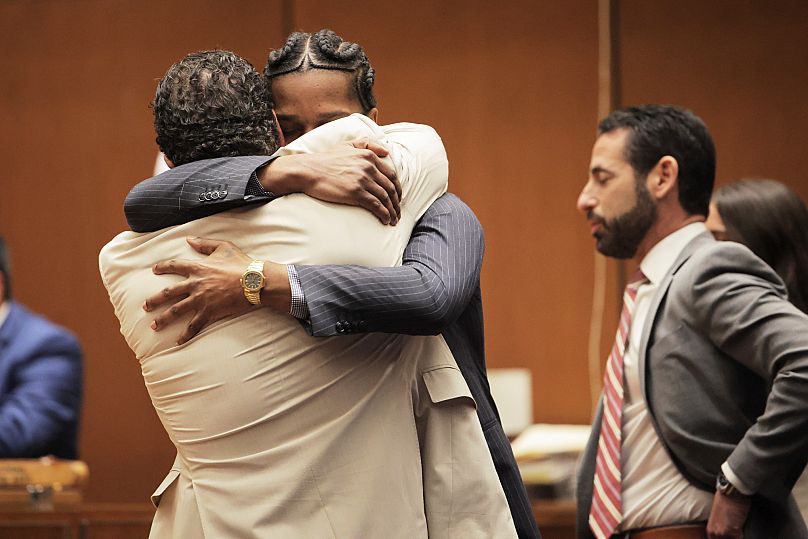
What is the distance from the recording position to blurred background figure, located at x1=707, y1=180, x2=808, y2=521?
288 centimetres

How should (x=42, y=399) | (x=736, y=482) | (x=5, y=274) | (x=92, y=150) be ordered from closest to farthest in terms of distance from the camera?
(x=736, y=482), (x=42, y=399), (x=5, y=274), (x=92, y=150)

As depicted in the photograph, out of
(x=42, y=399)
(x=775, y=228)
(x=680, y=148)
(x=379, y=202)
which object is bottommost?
(x=42, y=399)

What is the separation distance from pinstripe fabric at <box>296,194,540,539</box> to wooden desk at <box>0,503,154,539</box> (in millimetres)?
2171

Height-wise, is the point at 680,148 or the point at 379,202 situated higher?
the point at 379,202

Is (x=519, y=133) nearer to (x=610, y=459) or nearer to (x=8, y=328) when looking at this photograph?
(x=8, y=328)

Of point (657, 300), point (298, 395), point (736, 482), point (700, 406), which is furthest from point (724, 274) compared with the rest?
point (298, 395)

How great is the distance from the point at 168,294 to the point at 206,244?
0.08 m

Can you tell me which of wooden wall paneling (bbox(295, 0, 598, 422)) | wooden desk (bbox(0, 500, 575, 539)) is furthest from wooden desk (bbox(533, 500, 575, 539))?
wooden wall paneling (bbox(295, 0, 598, 422))

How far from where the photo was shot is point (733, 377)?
2.29 metres

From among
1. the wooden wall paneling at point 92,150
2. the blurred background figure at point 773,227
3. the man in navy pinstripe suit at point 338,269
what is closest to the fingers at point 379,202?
the man in navy pinstripe suit at point 338,269

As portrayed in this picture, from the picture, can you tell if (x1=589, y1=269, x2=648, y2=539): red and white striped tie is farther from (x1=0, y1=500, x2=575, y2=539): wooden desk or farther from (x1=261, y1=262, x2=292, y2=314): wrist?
(x1=261, y1=262, x2=292, y2=314): wrist

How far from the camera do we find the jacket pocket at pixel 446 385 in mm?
1453

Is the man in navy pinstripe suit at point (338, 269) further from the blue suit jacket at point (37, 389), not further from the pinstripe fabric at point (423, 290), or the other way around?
the blue suit jacket at point (37, 389)

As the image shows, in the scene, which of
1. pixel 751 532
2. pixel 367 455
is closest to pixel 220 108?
pixel 367 455
